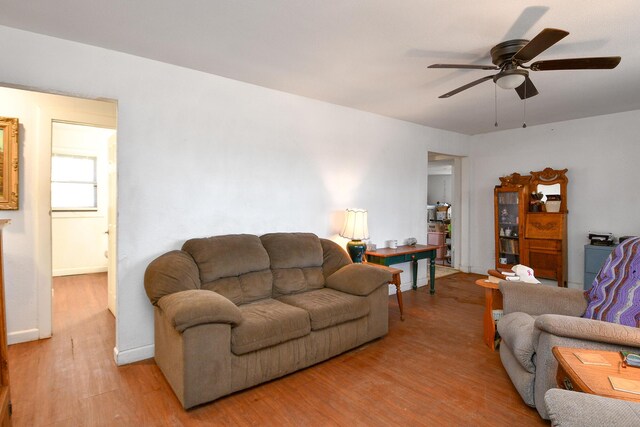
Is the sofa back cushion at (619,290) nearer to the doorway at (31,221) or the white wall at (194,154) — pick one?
the white wall at (194,154)

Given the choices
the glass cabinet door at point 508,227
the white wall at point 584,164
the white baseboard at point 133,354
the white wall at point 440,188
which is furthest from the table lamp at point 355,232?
the white wall at point 440,188

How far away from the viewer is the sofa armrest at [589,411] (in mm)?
991

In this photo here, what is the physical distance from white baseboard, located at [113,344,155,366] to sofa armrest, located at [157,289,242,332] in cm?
72

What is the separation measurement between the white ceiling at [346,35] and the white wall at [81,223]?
3810mm

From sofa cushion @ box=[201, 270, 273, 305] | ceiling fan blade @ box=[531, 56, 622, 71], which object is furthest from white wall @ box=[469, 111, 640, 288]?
sofa cushion @ box=[201, 270, 273, 305]

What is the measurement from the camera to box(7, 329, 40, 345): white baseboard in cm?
303

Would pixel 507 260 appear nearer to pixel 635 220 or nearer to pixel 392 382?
pixel 635 220

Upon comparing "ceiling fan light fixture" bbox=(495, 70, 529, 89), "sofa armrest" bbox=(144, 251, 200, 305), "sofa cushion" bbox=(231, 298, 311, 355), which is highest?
"ceiling fan light fixture" bbox=(495, 70, 529, 89)

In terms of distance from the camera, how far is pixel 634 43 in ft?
8.36

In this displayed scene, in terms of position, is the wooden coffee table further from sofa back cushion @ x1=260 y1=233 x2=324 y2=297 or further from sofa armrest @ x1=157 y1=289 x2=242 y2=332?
sofa back cushion @ x1=260 y1=233 x2=324 y2=297

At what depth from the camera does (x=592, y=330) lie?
179 centimetres

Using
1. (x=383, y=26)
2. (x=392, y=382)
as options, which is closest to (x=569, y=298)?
(x=392, y=382)

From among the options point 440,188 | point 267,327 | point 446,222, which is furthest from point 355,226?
point 440,188

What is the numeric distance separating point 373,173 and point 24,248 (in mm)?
3822
